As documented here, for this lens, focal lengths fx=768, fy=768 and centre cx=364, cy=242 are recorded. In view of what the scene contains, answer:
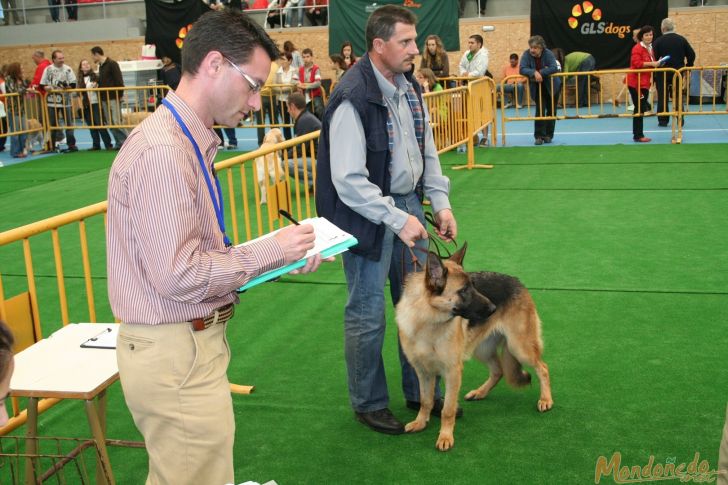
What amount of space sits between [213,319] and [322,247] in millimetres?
473

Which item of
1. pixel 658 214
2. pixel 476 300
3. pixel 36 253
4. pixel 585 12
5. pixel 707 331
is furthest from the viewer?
pixel 585 12

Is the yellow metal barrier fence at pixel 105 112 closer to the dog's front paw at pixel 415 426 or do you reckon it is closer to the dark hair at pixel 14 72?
the dark hair at pixel 14 72

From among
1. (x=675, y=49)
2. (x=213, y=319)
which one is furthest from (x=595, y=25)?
(x=213, y=319)

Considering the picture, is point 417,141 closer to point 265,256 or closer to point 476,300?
point 476,300

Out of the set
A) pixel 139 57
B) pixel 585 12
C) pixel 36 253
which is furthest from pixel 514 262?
pixel 139 57

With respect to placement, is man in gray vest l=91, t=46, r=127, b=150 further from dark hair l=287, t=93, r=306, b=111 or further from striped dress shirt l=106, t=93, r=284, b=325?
striped dress shirt l=106, t=93, r=284, b=325

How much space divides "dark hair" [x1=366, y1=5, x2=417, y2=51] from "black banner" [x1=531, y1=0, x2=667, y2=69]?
17350mm

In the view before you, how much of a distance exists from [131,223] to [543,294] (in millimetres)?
4715

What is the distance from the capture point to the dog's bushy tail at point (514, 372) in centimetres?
450

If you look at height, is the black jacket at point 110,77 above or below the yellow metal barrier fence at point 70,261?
above

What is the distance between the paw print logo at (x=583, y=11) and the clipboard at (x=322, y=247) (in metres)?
18.7

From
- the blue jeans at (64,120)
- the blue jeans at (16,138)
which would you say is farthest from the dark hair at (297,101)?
the blue jeans at (16,138)

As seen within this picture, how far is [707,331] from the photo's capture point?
539 cm

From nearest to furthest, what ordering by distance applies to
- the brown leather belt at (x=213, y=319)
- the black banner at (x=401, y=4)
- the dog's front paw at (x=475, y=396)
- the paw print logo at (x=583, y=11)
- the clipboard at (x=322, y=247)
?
the brown leather belt at (x=213, y=319), the clipboard at (x=322, y=247), the dog's front paw at (x=475, y=396), the paw print logo at (x=583, y=11), the black banner at (x=401, y=4)
